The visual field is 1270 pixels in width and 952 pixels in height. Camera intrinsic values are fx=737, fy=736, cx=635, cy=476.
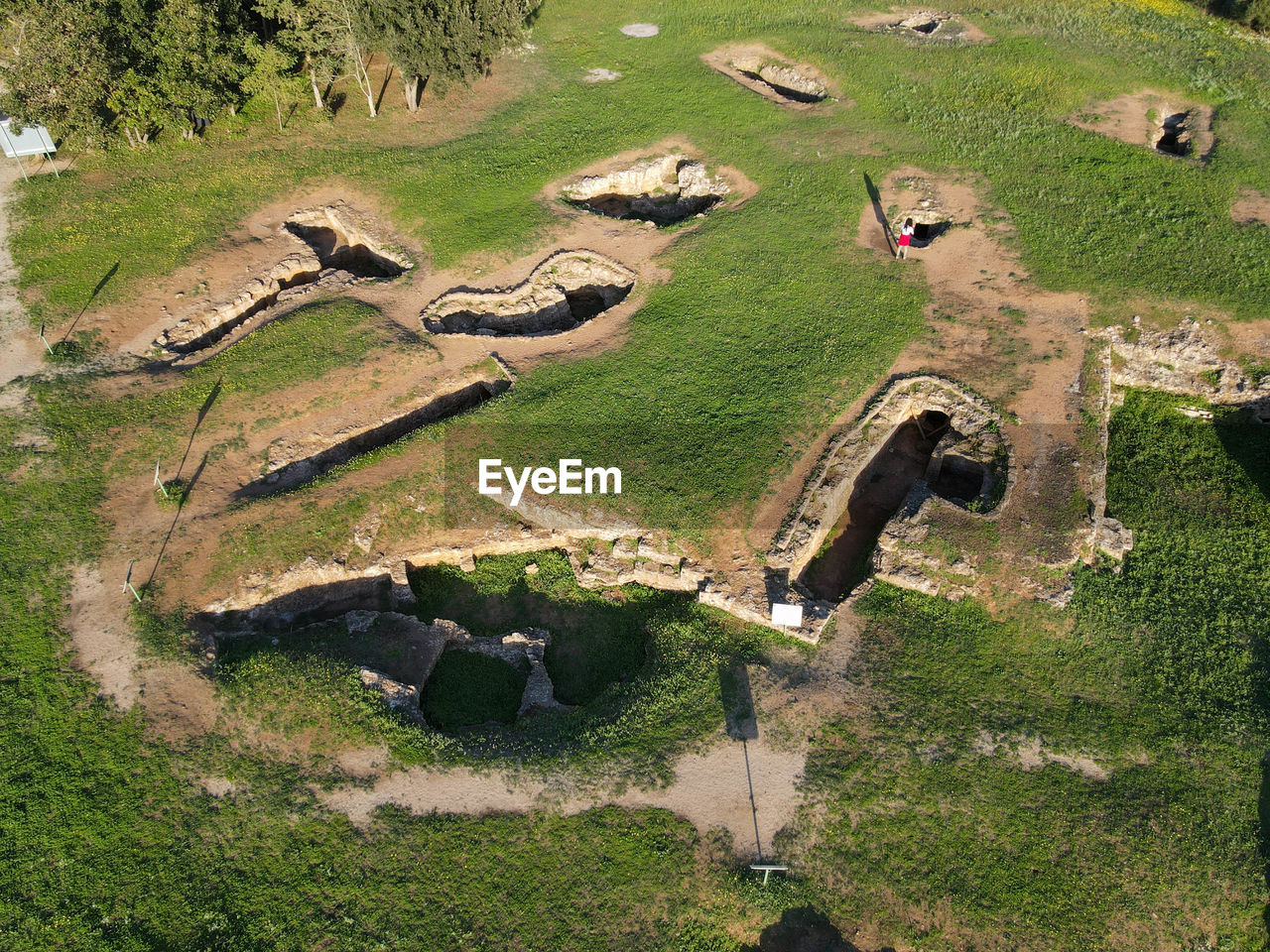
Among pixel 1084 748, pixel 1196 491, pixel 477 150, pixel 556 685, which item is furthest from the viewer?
pixel 477 150

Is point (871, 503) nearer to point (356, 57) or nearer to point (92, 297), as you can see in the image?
point (92, 297)

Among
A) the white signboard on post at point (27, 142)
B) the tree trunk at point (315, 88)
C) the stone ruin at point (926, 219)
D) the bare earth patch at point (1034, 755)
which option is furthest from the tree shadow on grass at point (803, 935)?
the white signboard on post at point (27, 142)

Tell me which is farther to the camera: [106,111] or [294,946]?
[106,111]

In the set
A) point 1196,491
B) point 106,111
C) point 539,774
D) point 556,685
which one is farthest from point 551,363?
point 106,111

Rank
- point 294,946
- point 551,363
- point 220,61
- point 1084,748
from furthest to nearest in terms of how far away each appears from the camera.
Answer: point 220,61 < point 551,363 < point 1084,748 < point 294,946

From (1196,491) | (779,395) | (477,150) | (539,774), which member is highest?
(477,150)

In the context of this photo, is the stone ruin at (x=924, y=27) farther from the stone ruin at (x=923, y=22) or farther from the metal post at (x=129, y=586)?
the metal post at (x=129, y=586)

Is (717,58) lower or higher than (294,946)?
higher

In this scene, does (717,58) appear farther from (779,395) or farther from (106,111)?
(106,111)
